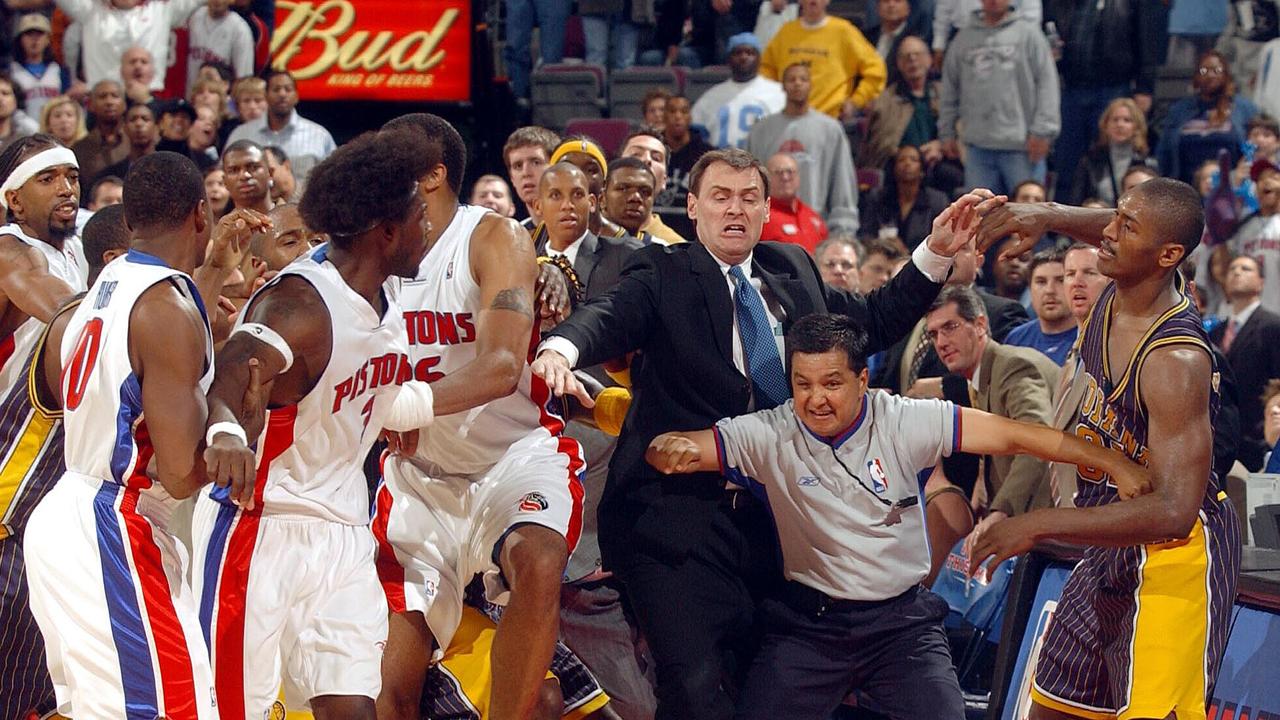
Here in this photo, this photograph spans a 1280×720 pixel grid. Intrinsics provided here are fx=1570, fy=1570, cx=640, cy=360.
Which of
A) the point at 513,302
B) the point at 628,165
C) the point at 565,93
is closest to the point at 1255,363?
the point at 628,165

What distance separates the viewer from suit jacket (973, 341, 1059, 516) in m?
6.85

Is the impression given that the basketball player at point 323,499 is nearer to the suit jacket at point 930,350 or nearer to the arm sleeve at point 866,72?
the suit jacket at point 930,350

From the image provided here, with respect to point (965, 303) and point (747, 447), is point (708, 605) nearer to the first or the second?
point (747, 447)

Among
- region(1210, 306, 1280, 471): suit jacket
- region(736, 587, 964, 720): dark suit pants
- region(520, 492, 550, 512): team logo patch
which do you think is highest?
region(520, 492, 550, 512): team logo patch

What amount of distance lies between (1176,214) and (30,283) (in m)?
3.72

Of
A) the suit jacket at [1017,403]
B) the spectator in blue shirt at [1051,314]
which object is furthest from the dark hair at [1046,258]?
the suit jacket at [1017,403]

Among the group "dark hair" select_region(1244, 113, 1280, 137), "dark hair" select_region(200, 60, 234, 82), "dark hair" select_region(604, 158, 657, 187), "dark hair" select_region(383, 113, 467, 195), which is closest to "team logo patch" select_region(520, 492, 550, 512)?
"dark hair" select_region(383, 113, 467, 195)

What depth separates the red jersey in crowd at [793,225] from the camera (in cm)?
980

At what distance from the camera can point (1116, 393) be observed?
4.76 metres

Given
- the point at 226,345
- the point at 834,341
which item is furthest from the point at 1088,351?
the point at 226,345

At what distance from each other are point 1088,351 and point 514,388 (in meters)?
1.81

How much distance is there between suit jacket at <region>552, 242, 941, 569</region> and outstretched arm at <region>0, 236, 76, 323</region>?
5.73 feet

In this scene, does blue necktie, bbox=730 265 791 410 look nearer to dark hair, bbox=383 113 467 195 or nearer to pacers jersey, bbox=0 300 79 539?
dark hair, bbox=383 113 467 195

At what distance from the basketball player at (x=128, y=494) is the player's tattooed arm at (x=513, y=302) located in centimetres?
96
